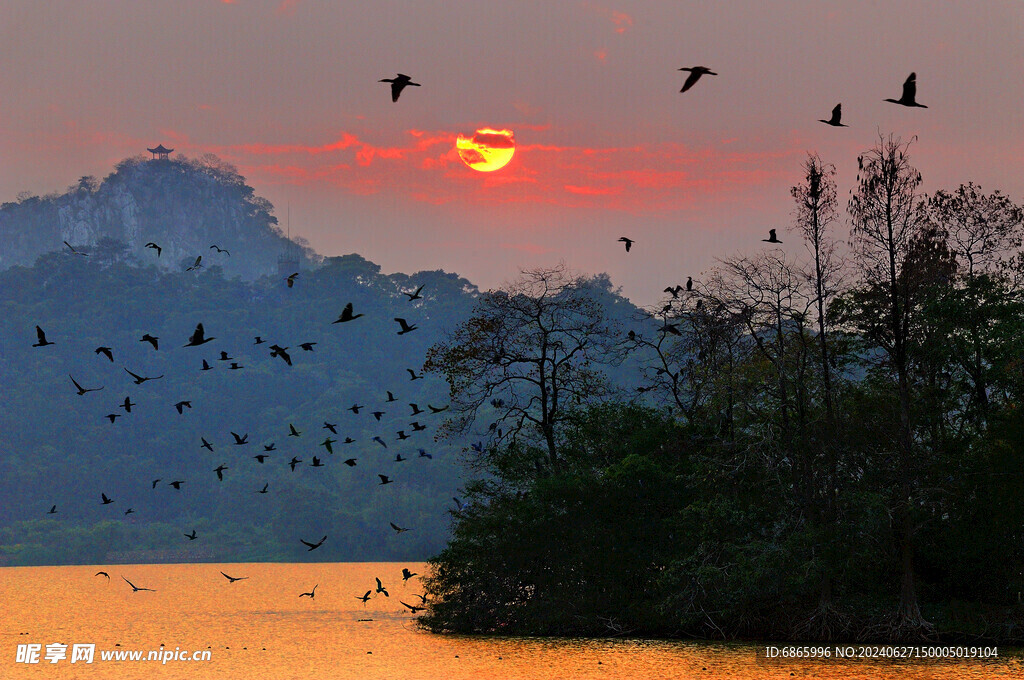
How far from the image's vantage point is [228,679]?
3138 centimetres

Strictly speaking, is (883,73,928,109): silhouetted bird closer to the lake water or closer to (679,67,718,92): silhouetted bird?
(679,67,718,92): silhouetted bird

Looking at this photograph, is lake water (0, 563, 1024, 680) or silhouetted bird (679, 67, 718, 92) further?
lake water (0, 563, 1024, 680)

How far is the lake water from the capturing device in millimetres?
29625

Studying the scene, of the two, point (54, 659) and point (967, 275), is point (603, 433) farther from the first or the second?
point (54, 659)

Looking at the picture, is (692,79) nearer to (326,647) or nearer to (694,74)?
(694,74)

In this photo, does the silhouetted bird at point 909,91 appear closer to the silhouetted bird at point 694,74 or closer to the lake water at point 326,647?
the silhouetted bird at point 694,74

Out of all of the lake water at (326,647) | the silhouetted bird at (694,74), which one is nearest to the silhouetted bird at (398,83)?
the silhouetted bird at (694,74)

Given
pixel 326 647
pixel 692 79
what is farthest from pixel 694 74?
pixel 326 647

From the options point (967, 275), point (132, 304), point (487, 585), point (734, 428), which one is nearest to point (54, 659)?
point (487, 585)

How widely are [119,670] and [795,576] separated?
19.3m

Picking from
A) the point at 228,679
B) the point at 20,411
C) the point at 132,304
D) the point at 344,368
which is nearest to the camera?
the point at 228,679

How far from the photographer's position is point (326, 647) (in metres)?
39.2

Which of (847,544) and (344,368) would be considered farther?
(344,368)

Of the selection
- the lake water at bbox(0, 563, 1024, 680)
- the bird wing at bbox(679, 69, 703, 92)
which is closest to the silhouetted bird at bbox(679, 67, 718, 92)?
the bird wing at bbox(679, 69, 703, 92)
